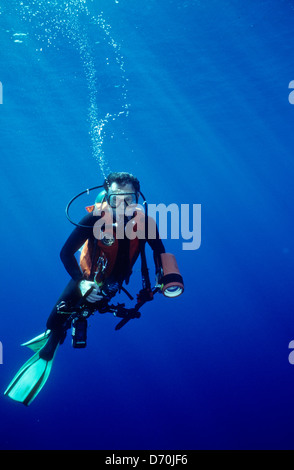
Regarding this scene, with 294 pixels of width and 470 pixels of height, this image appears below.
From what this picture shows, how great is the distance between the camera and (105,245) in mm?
4008

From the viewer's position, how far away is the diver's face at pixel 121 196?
373cm

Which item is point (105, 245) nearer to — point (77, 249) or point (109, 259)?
point (109, 259)

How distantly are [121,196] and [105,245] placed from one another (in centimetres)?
75

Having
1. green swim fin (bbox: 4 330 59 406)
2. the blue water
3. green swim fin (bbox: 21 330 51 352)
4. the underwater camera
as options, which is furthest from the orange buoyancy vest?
the blue water

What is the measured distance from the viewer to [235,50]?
39.3ft

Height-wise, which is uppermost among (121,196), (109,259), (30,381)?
(121,196)

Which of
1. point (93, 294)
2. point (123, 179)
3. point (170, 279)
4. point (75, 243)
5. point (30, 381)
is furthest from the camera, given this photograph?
point (30, 381)

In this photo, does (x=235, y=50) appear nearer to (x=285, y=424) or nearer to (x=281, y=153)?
(x=285, y=424)

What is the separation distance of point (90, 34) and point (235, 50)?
606cm

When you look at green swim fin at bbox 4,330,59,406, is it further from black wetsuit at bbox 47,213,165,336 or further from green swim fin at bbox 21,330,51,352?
black wetsuit at bbox 47,213,165,336

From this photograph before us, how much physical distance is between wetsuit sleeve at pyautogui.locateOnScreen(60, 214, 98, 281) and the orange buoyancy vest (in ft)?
0.34

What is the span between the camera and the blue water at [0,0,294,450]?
33.2ft

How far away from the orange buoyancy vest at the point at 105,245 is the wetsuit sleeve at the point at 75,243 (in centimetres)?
10

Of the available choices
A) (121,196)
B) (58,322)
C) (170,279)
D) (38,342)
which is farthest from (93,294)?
(38,342)
